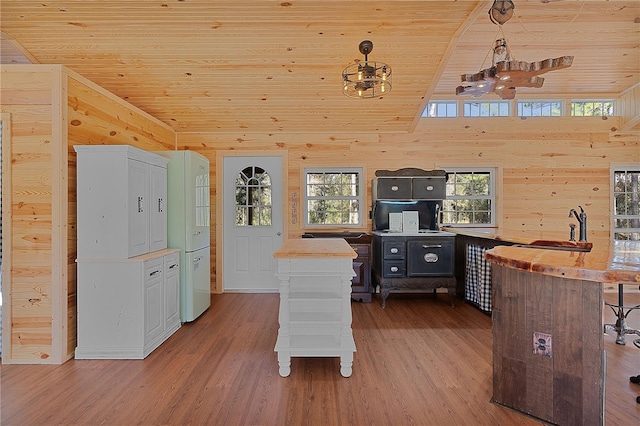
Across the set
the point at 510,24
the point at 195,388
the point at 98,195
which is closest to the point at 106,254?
the point at 98,195

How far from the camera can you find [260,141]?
16.7 feet

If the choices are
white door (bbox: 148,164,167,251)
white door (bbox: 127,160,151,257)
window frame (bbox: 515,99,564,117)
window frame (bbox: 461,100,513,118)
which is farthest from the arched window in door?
window frame (bbox: 515,99,564,117)

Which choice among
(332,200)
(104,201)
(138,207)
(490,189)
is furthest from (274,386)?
(490,189)

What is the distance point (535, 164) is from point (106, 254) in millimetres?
5699

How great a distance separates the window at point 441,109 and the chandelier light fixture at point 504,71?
87.1 inches

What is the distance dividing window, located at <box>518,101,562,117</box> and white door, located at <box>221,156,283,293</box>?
12.9 feet

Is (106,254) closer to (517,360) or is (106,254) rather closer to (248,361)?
(248,361)

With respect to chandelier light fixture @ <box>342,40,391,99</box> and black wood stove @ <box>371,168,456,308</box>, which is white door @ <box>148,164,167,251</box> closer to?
chandelier light fixture @ <box>342,40,391,99</box>

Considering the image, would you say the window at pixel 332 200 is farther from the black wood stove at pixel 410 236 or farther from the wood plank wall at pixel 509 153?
the black wood stove at pixel 410 236

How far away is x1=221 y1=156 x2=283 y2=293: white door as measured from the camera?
5.11m

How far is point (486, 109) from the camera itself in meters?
5.20

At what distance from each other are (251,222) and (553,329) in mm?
4092

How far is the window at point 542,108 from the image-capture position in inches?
205

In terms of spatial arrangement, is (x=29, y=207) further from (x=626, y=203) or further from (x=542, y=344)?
(x=626, y=203)
